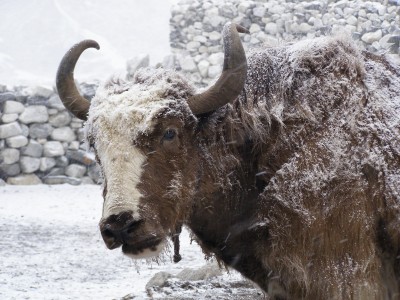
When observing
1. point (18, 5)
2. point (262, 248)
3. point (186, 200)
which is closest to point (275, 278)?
point (262, 248)

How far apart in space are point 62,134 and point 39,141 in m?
0.40

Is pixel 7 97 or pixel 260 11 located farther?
pixel 260 11

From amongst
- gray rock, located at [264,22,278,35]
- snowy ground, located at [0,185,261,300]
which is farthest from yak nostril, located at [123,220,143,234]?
gray rock, located at [264,22,278,35]

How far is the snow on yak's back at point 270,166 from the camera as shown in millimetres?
2656

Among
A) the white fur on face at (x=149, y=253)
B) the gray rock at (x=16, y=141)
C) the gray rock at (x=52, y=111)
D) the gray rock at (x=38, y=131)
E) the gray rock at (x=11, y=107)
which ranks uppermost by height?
the white fur on face at (x=149, y=253)

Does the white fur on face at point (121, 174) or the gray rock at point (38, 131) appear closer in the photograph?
the white fur on face at point (121, 174)

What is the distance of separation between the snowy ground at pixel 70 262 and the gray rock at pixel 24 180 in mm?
702

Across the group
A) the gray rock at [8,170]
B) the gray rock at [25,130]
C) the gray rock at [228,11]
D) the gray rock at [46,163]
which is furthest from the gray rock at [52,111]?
the gray rock at [228,11]

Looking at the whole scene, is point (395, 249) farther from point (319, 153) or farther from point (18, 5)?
point (18, 5)

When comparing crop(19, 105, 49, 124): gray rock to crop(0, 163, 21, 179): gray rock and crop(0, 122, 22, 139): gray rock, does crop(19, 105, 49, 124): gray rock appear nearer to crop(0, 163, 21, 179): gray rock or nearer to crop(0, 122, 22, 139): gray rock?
crop(0, 122, 22, 139): gray rock

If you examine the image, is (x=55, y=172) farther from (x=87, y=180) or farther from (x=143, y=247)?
(x=143, y=247)

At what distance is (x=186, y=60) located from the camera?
38.1 ft

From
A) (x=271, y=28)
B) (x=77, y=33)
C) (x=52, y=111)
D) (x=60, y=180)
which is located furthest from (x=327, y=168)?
(x=77, y=33)

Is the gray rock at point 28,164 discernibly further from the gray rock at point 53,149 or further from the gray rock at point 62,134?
the gray rock at point 62,134
